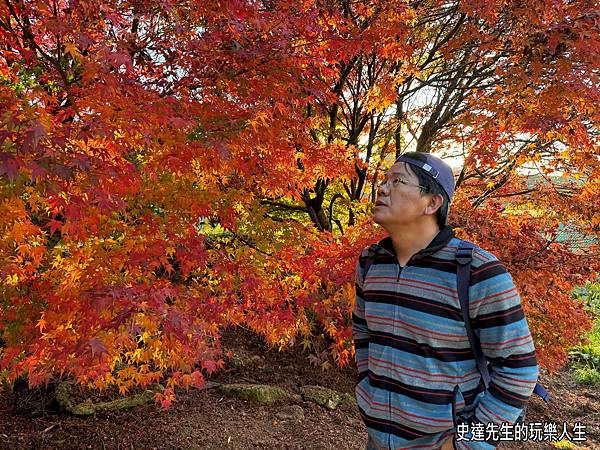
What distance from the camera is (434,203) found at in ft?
5.74

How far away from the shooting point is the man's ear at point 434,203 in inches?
68.6

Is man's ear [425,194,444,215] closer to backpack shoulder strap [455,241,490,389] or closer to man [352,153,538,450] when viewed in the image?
man [352,153,538,450]

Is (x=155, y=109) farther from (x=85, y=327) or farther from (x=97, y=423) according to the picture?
(x=97, y=423)

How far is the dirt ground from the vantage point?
14.7 ft

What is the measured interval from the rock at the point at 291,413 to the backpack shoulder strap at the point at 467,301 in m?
4.00

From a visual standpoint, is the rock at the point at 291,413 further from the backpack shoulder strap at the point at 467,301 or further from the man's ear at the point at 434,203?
the man's ear at the point at 434,203

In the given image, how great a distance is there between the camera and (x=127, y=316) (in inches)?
105

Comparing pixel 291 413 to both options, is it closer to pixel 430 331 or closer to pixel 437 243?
pixel 430 331

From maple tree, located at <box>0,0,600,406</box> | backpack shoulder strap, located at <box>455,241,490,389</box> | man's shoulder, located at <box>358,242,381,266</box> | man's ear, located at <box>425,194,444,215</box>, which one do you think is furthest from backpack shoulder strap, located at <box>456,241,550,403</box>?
maple tree, located at <box>0,0,600,406</box>

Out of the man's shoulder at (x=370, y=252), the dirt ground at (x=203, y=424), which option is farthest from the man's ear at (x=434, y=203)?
the dirt ground at (x=203, y=424)

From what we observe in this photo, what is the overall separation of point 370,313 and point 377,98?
4266mm

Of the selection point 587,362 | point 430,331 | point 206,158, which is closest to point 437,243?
point 430,331

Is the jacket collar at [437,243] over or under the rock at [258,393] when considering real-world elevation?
over

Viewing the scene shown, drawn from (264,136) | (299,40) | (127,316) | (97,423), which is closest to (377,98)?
(299,40)
